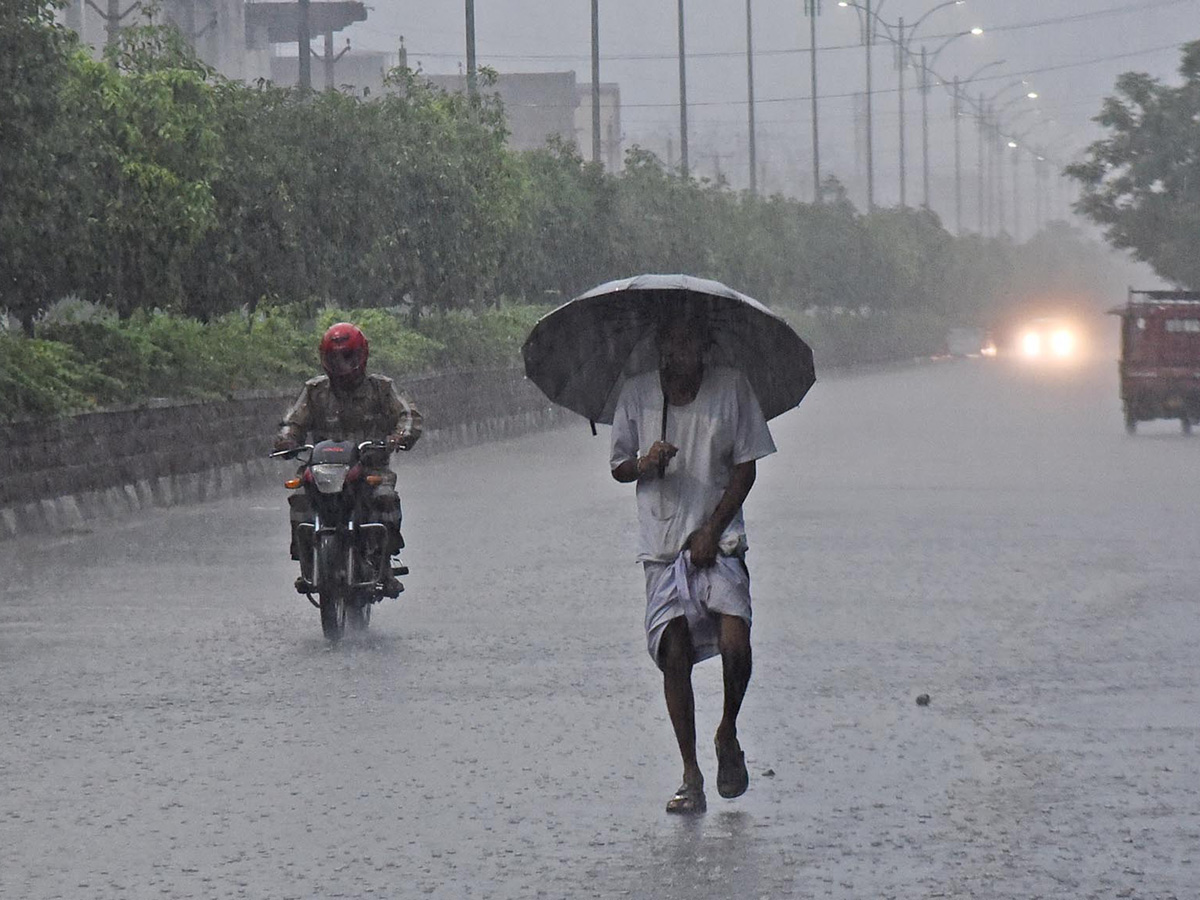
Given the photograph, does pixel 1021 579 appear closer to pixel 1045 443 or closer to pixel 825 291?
pixel 1045 443

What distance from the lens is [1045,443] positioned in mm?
31719

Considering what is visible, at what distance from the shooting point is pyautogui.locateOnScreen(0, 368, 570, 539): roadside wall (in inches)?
754

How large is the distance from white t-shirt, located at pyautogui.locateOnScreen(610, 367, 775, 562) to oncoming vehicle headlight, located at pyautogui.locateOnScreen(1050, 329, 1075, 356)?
102911 millimetres

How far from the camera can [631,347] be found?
806 centimetres

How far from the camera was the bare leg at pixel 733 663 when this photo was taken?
7.76 metres

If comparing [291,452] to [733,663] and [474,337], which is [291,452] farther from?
[474,337]

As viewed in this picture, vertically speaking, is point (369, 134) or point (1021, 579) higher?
point (369, 134)

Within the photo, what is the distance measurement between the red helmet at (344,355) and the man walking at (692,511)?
182 inches

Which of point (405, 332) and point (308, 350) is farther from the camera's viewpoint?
point (405, 332)

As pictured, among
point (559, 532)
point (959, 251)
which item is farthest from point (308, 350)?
point (959, 251)

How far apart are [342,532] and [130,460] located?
9.06m

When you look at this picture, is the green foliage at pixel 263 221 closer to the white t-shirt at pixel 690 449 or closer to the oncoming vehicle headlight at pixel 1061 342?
the white t-shirt at pixel 690 449

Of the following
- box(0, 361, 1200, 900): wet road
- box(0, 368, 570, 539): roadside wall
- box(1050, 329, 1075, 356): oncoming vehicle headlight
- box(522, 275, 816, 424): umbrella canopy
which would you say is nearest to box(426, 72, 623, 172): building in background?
box(1050, 329, 1075, 356): oncoming vehicle headlight

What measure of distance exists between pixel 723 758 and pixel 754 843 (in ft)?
1.78
